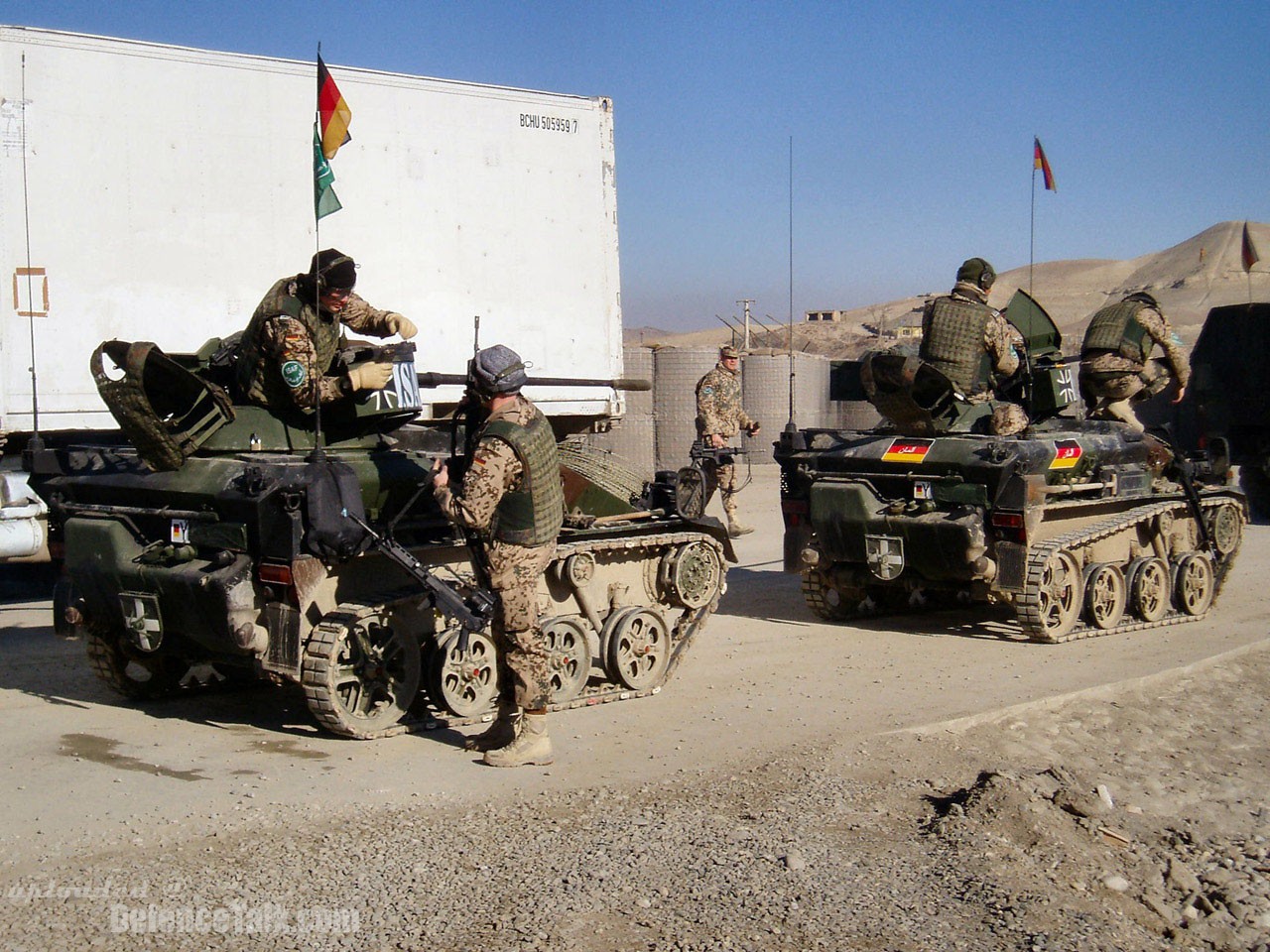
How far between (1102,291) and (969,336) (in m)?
55.5

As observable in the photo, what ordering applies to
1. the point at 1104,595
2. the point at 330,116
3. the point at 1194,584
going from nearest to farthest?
1. the point at 330,116
2. the point at 1104,595
3. the point at 1194,584

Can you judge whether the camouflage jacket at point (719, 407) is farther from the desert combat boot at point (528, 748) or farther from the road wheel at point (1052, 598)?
the desert combat boot at point (528, 748)

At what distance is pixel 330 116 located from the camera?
315 inches

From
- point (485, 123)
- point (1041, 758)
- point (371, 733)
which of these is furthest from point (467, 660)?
point (485, 123)

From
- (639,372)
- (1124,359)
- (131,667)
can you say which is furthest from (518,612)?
(639,372)

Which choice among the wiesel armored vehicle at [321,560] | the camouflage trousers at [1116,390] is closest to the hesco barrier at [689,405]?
the camouflage trousers at [1116,390]

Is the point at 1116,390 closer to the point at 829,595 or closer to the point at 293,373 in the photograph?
the point at 829,595

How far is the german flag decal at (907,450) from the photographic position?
10492 millimetres

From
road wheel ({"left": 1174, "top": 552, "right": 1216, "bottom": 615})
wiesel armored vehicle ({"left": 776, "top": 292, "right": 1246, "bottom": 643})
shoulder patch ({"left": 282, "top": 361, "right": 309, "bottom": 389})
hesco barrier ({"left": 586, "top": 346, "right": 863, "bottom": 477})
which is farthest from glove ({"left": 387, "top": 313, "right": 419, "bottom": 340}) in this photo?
hesco barrier ({"left": 586, "top": 346, "right": 863, "bottom": 477})

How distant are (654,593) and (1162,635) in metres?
4.37

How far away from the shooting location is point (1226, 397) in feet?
63.3

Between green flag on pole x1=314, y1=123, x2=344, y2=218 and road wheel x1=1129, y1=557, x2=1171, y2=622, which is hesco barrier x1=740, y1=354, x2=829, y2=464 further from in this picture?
green flag on pole x1=314, y1=123, x2=344, y2=218

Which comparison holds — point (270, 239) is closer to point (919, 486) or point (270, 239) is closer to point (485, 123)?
point (485, 123)

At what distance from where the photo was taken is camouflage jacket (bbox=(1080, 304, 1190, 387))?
468 inches
